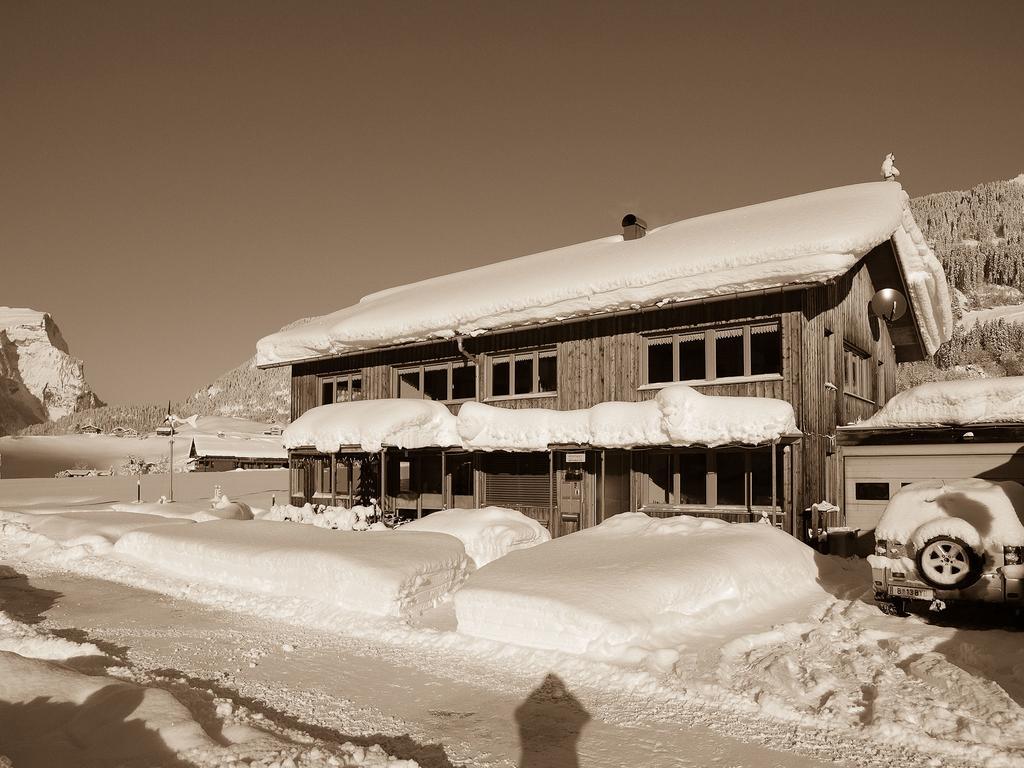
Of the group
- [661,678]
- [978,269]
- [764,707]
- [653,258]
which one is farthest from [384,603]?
[978,269]

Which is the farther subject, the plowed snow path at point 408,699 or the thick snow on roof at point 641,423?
the thick snow on roof at point 641,423

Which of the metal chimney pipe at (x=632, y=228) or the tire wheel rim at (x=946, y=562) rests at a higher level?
the metal chimney pipe at (x=632, y=228)

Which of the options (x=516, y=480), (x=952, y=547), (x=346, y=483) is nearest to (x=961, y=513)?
(x=952, y=547)

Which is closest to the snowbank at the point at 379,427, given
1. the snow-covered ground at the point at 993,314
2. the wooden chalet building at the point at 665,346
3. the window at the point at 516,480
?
the wooden chalet building at the point at 665,346

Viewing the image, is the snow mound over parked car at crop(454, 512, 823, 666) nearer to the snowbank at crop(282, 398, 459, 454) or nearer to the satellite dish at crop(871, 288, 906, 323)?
the snowbank at crop(282, 398, 459, 454)

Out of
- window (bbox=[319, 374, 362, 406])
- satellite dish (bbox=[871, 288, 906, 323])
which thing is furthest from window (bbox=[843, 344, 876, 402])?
window (bbox=[319, 374, 362, 406])

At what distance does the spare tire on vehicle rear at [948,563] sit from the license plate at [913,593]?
13 centimetres

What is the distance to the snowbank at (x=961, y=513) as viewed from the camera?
8258mm

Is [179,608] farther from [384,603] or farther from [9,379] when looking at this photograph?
[9,379]

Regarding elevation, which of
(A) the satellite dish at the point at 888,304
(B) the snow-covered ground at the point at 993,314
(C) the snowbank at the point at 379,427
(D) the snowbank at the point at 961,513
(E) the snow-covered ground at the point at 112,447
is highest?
(B) the snow-covered ground at the point at 993,314

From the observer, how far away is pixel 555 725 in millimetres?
5844

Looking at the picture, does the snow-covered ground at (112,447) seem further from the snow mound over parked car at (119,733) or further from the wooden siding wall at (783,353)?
the snow mound over parked car at (119,733)

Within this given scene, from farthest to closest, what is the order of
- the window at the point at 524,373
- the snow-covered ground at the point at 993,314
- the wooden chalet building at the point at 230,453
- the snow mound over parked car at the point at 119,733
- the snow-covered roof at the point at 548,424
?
the snow-covered ground at the point at 993,314 → the wooden chalet building at the point at 230,453 → the window at the point at 524,373 → the snow-covered roof at the point at 548,424 → the snow mound over parked car at the point at 119,733

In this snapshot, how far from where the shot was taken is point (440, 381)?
2330 cm
